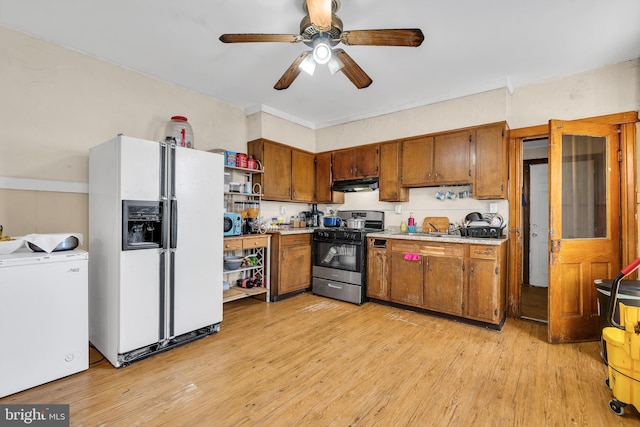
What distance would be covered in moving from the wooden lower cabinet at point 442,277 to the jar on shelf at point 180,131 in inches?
101

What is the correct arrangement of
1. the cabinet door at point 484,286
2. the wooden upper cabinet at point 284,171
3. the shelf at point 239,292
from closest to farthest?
1. the cabinet door at point 484,286
2. the shelf at point 239,292
3. the wooden upper cabinet at point 284,171

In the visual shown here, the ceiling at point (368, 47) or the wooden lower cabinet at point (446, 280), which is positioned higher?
Result: the ceiling at point (368, 47)

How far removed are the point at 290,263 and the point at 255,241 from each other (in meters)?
0.65

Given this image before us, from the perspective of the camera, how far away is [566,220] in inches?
114

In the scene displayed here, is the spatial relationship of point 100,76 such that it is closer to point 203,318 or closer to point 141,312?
point 141,312

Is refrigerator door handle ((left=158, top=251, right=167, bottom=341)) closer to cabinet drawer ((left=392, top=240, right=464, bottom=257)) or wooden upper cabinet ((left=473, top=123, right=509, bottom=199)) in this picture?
cabinet drawer ((left=392, top=240, right=464, bottom=257))

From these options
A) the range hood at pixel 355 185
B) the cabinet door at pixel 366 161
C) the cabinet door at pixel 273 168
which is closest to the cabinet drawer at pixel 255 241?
the cabinet door at pixel 273 168

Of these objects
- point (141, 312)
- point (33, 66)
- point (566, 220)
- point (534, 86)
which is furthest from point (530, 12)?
point (33, 66)

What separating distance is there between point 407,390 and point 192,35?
339 cm

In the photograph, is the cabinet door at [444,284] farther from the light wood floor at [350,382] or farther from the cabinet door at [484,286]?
the light wood floor at [350,382]

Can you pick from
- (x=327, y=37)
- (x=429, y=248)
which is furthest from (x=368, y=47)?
(x=429, y=248)

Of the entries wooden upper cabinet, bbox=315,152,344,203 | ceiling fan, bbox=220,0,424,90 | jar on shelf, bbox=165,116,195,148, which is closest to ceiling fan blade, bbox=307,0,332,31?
ceiling fan, bbox=220,0,424,90

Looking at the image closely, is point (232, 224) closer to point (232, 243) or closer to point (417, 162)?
point (232, 243)

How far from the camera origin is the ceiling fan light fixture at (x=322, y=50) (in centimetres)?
215
